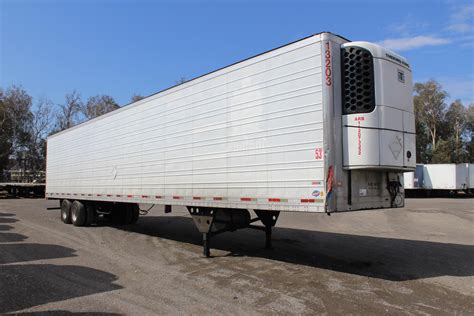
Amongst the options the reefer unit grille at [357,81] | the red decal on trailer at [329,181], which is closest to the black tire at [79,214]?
the red decal on trailer at [329,181]

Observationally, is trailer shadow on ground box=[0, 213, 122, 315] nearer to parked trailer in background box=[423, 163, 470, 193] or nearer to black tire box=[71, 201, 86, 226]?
black tire box=[71, 201, 86, 226]

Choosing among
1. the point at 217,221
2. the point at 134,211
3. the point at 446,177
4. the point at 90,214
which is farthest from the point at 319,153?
the point at 446,177

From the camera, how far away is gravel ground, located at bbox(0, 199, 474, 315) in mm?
5668

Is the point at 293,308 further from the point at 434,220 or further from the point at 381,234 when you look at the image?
the point at 434,220

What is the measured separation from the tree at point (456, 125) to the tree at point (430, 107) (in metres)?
1.47

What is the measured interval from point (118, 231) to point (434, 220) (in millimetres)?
12964

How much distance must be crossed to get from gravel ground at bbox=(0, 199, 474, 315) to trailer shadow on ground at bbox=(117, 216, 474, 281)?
Answer: 23 millimetres

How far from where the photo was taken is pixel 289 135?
7.11 metres

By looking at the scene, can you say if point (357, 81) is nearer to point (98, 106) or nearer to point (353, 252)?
point (353, 252)

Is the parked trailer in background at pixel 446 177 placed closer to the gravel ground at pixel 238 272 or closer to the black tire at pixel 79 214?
the gravel ground at pixel 238 272

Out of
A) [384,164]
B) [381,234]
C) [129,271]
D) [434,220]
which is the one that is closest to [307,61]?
[384,164]

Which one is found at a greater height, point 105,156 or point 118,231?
point 105,156

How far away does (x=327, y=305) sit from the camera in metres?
5.68

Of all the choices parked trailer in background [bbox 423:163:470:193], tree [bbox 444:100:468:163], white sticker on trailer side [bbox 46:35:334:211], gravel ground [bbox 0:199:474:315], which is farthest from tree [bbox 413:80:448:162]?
white sticker on trailer side [bbox 46:35:334:211]
